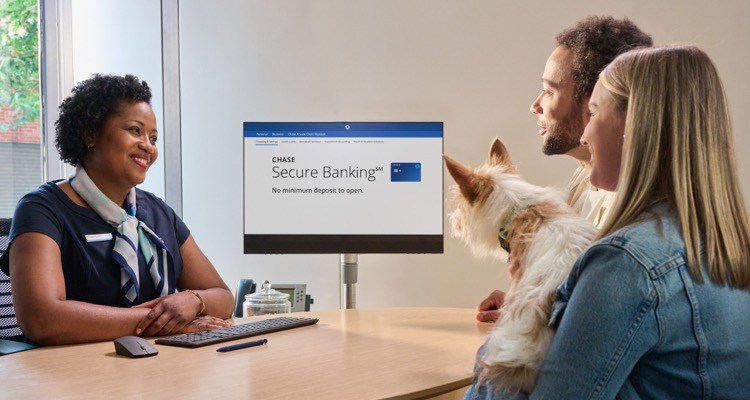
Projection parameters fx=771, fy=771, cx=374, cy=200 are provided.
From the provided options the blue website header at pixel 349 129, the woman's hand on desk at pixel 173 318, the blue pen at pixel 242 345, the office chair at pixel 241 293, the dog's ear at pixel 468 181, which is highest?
the blue website header at pixel 349 129

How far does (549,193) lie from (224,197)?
2.64m

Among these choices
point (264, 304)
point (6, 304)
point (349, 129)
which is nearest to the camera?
point (6, 304)

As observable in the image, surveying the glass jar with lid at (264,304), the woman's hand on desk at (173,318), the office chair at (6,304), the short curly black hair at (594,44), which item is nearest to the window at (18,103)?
the office chair at (6,304)

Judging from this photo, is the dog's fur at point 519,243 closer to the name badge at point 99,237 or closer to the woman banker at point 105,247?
the woman banker at point 105,247

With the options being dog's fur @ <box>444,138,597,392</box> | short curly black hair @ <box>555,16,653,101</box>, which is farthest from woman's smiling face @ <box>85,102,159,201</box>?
short curly black hair @ <box>555,16,653,101</box>

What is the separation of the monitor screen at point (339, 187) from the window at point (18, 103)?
4.32 feet

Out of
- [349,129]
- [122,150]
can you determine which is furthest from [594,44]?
[122,150]

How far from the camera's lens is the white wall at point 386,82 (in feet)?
12.6

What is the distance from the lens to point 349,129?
3.47 metres

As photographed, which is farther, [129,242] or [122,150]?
[122,150]

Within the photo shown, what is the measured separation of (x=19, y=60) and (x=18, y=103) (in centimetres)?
22

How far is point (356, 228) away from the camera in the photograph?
3484 millimetres

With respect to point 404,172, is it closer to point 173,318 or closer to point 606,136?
point 173,318

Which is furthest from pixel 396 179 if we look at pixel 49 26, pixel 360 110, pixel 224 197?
pixel 49 26
